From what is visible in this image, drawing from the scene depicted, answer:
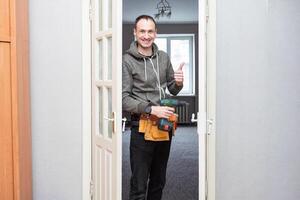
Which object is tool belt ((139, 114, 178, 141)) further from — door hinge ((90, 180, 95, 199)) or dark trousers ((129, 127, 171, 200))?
door hinge ((90, 180, 95, 199))

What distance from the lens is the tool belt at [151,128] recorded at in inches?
102

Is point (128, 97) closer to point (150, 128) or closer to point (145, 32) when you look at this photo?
point (150, 128)

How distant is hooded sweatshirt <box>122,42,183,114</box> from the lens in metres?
2.56

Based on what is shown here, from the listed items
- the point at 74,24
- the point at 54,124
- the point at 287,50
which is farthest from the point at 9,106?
the point at 287,50

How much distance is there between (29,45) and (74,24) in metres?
0.34

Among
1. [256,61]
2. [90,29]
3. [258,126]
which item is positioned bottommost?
[258,126]

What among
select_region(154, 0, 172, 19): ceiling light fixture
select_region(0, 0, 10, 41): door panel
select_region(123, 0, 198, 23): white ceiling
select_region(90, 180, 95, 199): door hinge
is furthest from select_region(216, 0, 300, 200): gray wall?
select_region(123, 0, 198, 23): white ceiling

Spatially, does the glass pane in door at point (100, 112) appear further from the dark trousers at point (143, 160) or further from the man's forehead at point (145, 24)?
the man's forehead at point (145, 24)

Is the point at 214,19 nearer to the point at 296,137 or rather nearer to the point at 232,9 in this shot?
the point at 232,9

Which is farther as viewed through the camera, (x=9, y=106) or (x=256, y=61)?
(x=256, y=61)

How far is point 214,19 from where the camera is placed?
238 centimetres

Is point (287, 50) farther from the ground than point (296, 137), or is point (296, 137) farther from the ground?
point (287, 50)

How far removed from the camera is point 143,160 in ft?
8.56

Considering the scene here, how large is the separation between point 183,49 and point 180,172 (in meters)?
4.92
